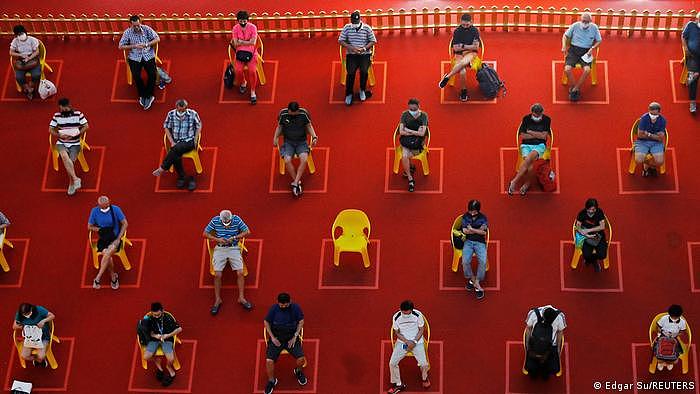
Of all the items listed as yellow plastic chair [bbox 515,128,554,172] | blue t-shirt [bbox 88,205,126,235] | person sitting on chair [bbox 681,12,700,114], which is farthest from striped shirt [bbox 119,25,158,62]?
person sitting on chair [bbox 681,12,700,114]

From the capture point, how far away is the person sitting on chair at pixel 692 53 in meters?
22.6

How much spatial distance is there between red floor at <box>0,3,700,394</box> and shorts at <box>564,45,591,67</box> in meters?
0.59

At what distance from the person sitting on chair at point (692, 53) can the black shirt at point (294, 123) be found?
5.85m

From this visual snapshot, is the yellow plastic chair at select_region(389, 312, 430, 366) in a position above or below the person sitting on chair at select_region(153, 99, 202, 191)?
below

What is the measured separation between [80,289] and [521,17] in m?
8.21

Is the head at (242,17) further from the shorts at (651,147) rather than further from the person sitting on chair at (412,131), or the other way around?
the shorts at (651,147)

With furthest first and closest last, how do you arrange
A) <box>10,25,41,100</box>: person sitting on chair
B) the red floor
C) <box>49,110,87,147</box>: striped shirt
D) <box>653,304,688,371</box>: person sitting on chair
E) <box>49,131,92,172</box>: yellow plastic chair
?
<box>10,25,41,100</box>: person sitting on chair < <box>49,131,92,172</box>: yellow plastic chair < <box>49,110,87,147</box>: striped shirt < the red floor < <box>653,304,688,371</box>: person sitting on chair

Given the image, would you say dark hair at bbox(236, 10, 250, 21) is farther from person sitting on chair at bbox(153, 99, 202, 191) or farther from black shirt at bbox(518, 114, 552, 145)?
black shirt at bbox(518, 114, 552, 145)

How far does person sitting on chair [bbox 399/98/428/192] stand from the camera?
21.6m

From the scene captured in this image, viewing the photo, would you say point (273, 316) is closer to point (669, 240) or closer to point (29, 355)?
point (29, 355)

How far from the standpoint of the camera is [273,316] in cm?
1991

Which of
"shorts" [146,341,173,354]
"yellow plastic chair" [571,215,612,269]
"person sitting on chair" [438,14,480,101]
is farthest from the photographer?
"person sitting on chair" [438,14,480,101]

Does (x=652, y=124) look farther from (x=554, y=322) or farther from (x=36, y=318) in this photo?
(x=36, y=318)

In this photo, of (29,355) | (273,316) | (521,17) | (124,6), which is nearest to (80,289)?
(29,355)
